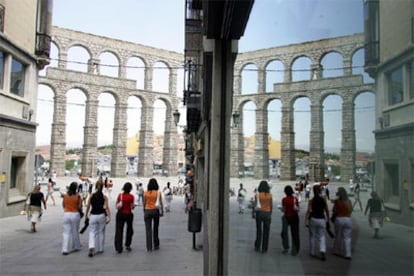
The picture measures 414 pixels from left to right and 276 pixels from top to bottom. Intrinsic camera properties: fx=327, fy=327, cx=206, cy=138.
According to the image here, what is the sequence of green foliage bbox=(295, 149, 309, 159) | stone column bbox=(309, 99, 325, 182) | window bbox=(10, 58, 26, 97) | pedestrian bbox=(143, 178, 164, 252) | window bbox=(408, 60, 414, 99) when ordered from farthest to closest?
window bbox=(10, 58, 26, 97) < pedestrian bbox=(143, 178, 164, 252) < green foliage bbox=(295, 149, 309, 159) < stone column bbox=(309, 99, 325, 182) < window bbox=(408, 60, 414, 99)

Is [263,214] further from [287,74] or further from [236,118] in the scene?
[236,118]

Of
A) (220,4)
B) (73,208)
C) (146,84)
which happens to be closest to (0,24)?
(73,208)

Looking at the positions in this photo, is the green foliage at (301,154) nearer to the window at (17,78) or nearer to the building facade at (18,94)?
the building facade at (18,94)

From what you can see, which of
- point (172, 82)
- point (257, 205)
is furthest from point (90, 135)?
point (257, 205)

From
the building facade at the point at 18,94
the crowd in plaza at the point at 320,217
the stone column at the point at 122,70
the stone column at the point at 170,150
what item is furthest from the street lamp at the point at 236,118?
the stone column at the point at 170,150

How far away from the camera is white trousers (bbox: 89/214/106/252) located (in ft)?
17.7

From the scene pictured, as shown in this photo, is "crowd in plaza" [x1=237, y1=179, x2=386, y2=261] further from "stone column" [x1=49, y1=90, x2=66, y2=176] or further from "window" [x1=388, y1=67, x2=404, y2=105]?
"stone column" [x1=49, y1=90, x2=66, y2=176]

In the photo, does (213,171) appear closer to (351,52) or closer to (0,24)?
(351,52)

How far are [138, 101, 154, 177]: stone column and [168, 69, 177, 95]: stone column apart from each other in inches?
151

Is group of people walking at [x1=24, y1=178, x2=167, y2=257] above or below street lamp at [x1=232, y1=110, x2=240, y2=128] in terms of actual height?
below

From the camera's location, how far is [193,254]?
5.50m

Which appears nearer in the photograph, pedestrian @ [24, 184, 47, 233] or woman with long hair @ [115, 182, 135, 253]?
woman with long hair @ [115, 182, 135, 253]

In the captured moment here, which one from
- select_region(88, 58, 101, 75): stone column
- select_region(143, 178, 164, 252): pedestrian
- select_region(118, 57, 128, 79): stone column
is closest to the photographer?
select_region(143, 178, 164, 252): pedestrian

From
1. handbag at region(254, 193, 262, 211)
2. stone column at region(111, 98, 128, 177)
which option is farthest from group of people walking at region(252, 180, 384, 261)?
stone column at region(111, 98, 128, 177)
